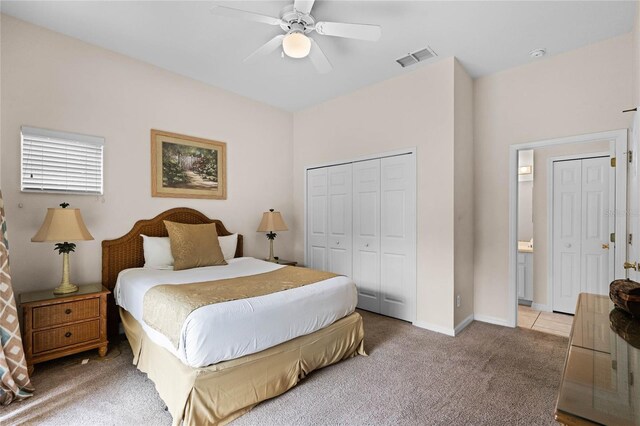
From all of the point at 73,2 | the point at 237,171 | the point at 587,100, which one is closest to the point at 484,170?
the point at 587,100

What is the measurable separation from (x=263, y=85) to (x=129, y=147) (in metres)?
1.73

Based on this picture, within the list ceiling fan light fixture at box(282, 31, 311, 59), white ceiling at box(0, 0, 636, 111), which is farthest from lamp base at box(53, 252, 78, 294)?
ceiling fan light fixture at box(282, 31, 311, 59)

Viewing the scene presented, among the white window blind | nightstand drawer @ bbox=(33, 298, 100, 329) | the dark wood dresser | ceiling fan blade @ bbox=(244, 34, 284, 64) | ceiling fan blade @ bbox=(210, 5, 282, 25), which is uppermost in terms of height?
ceiling fan blade @ bbox=(244, 34, 284, 64)

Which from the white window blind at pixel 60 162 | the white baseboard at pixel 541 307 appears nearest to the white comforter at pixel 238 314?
the white window blind at pixel 60 162

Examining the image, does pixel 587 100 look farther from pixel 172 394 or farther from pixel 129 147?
pixel 129 147

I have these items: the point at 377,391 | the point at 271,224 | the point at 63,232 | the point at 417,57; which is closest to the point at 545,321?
the point at 377,391

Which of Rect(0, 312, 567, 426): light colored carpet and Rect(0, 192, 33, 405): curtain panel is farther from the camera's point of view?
Rect(0, 192, 33, 405): curtain panel

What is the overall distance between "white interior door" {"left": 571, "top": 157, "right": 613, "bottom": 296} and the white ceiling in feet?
5.14

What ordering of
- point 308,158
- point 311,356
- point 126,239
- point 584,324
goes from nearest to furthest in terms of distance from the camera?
point 584,324 < point 311,356 < point 126,239 < point 308,158

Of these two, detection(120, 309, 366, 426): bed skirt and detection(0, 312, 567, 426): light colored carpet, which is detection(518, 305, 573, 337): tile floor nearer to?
detection(0, 312, 567, 426): light colored carpet

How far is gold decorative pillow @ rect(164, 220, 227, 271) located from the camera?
10.2 feet

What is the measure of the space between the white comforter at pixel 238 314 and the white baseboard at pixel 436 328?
47.4 inches

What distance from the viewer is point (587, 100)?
298 centimetres

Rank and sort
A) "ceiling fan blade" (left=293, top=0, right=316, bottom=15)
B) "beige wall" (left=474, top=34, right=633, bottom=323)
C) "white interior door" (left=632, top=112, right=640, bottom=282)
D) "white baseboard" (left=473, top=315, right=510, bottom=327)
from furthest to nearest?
1. "white baseboard" (left=473, top=315, right=510, bottom=327)
2. "beige wall" (left=474, top=34, right=633, bottom=323)
3. "white interior door" (left=632, top=112, right=640, bottom=282)
4. "ceiling fan blade" (left=293, top=0, right=316, bottom=15)
